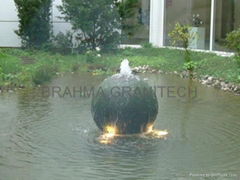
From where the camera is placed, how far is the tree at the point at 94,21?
17.7m

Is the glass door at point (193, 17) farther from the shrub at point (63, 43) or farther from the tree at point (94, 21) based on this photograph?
the shrub at point (63, 43)

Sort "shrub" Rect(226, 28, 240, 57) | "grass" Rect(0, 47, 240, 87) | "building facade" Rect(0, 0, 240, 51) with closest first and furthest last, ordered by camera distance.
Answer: "grass" Rect(0, 47, 240, 87) < "shrub" Rect(226, 28, 240, 57) < "building facade" Rect(0, 0, 240, 51)

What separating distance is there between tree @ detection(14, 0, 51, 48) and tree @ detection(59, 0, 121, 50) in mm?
657

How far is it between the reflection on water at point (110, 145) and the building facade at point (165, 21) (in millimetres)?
7717

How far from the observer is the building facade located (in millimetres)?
17656

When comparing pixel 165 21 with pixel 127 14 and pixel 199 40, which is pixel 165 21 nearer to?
pixel 127 14

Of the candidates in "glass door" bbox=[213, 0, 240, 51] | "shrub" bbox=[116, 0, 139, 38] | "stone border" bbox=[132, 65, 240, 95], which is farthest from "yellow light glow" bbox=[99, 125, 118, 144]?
"shrub" bbox=[116, 0, 139, 38]

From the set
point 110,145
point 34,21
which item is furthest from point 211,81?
point 34,21

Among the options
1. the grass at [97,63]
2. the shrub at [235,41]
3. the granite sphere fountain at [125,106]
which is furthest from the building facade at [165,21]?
the granite sphere fountain at [125,106]

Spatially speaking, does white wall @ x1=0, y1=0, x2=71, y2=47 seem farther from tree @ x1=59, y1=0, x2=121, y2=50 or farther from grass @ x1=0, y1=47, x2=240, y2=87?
grass @ x1=0, y1=47, x2=240, y2=87

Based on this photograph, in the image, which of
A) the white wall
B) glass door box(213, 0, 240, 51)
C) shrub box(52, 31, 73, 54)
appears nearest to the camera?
glass door box(213, 0, 240, 51)

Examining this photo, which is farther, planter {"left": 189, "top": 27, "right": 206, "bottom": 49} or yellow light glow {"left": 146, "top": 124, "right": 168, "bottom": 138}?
planter {"left": 189, "top": 27, "right": 206, "bottom": 49}

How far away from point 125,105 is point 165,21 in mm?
12926

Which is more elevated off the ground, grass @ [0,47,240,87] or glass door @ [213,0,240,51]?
glass door @ [213,0,240,51]
